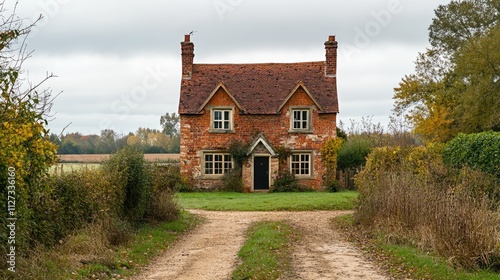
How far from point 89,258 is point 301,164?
2726cm

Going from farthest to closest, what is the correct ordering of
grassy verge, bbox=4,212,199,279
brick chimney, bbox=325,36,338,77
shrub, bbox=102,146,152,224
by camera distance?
brick chimney, bbox=325,36,338,77 → shrub, bbox=102,146,152,224 → grassy verge, bbox=4,212,199,279

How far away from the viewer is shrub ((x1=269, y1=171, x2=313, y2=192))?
38.9 meters

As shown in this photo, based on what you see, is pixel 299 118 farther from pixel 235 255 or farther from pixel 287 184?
pixel 235 255

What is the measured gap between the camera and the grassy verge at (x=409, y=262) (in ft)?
39.9

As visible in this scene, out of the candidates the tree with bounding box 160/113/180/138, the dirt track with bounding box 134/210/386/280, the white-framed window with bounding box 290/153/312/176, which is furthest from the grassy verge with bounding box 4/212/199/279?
the tree with bounding box 160/113/180/138

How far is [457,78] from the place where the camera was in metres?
45.5

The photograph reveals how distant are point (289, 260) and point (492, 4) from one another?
4003 cm

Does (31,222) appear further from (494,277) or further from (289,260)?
(494,277)

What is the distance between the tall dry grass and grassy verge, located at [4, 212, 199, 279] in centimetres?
683

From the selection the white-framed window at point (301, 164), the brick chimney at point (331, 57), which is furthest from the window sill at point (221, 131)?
the brick chimney at point (331, 57)

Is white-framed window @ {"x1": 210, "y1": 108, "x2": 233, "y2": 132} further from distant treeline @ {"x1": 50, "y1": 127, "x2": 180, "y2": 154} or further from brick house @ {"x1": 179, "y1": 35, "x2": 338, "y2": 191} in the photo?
distant treeline @ {"x1": 50, "y1": 127, "x2": 180, "y2": 154}

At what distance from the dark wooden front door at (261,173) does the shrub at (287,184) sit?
769mm

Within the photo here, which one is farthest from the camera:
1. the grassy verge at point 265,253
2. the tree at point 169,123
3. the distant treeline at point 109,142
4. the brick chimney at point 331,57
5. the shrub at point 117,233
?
the tree at point 169,123

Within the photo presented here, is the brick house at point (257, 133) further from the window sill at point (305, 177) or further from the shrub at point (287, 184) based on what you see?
the shrub at point (287, 184)
